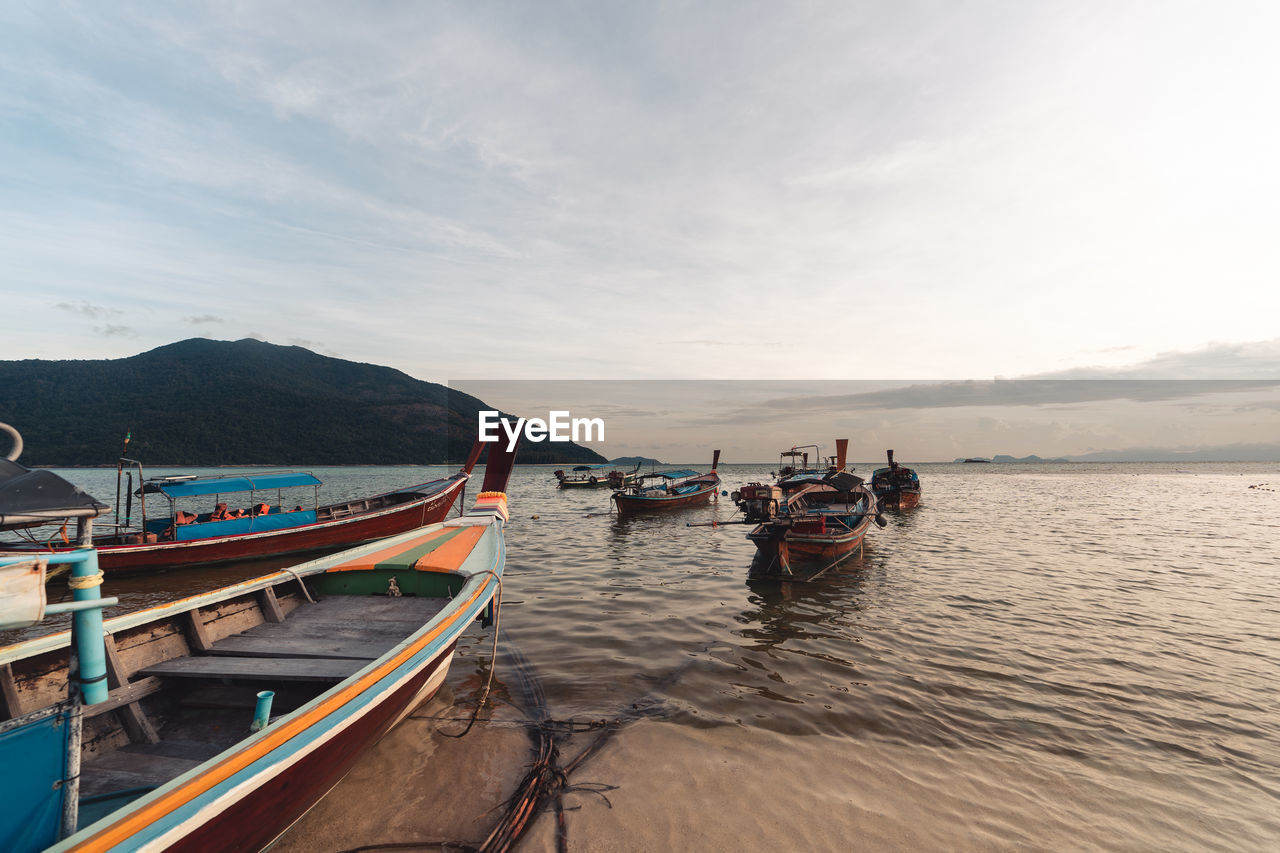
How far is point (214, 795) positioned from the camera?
2924 millimetres

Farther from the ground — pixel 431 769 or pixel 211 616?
pixel 211 616

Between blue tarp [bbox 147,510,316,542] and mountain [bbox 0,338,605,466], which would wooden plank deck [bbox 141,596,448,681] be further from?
mountain [bbox 0,338,605,466]

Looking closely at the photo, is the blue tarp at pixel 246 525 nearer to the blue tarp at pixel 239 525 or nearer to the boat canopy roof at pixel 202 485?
the blue tarp at pixel 239 525

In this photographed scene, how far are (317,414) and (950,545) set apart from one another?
15759cm

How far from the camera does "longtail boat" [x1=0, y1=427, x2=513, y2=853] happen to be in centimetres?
296

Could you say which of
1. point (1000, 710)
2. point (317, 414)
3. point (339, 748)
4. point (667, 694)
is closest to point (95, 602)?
point (339, 748)

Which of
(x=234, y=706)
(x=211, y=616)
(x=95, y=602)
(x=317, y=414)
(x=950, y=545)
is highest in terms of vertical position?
(x=317, y=414)

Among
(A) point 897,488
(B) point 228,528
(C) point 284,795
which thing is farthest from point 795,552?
(A) point 897,488

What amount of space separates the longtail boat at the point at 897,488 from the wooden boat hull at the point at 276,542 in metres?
32.9

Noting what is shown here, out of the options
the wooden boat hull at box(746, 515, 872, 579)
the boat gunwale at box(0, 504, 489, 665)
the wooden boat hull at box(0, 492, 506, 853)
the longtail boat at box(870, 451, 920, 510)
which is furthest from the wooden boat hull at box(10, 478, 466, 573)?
the longtail boat at box(870, 451, 920, 510)

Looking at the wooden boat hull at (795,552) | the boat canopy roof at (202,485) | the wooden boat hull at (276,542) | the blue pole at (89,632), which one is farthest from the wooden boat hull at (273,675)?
the wooden boat hull at (276,542)

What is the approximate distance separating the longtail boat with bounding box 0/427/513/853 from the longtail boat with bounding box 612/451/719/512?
2386 cm

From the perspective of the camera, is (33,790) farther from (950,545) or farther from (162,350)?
(162,350)

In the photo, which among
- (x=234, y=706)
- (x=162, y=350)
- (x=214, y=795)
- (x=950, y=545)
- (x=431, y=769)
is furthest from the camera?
(x=162, y=350)
